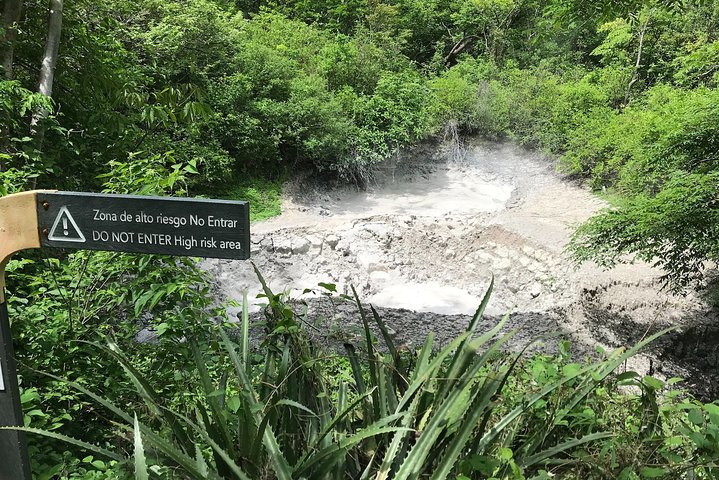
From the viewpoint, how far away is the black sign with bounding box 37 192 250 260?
138 centimetres

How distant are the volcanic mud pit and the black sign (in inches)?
169

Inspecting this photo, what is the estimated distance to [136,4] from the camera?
9.01 metres

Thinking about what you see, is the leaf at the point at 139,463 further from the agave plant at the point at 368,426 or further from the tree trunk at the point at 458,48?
the tree trunk at the point at 458,48

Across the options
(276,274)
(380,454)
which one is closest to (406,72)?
(276,274)

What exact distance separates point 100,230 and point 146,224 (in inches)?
5.7

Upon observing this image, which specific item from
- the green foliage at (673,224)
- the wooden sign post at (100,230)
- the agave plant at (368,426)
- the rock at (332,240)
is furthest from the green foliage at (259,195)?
the agave plant at (368,426)

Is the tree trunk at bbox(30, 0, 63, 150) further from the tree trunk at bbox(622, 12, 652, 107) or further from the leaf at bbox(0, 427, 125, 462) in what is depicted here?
the tree trunk at bbox(622, 12, 652, 107)

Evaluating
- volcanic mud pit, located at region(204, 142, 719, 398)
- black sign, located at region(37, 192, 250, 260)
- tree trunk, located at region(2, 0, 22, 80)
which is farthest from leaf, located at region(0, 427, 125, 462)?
volcanic mud pit, located at region(204, 142, 719, 398)

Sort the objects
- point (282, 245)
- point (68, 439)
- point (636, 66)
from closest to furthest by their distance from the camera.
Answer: point (68, 439)
point (282, 245)
point (636, 66)

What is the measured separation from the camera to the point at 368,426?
1235 millimetres

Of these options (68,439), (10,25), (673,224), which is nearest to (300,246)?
(673,224)

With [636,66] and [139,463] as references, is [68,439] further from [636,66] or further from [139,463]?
[636,66]

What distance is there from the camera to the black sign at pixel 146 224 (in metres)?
1.38

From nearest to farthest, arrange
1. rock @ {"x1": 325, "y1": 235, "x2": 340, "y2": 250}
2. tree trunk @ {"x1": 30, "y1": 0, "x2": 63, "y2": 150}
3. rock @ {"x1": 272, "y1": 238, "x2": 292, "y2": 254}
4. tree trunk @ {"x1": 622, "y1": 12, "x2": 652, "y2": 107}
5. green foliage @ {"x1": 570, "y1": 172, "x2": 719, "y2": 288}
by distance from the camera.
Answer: tree trunk @ {"x1": 30, "y1": 0, "x2": 63, "y2": 150} → green foliage @ {"x1": 570, "y1": 172, "x2": 719, "y2": 288} → rock @ {"x1": 272, "y1": 238, "x2": 292, "y2": 254} → rock @ {"x1": 325, "y1": 235, "x2": 340, "y2": 250} → tree trunk @ {"x1": 622, "y1": 12, "x2": 652, "y2": 107}
